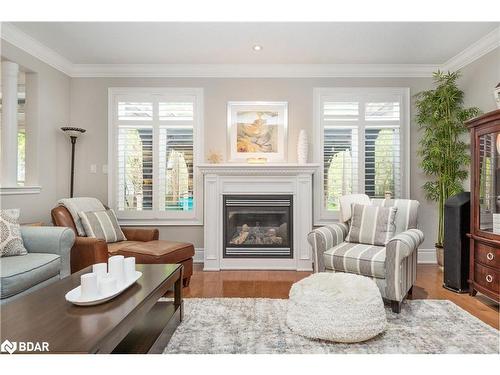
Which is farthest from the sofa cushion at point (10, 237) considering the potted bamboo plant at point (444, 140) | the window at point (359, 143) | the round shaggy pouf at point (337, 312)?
the potted bamboo plant at point (444, 140)

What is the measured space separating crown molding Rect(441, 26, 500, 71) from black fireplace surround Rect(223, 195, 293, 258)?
8.53 ft

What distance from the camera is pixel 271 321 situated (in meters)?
2.34

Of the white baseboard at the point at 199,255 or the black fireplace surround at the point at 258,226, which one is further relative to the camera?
the white baseboard at the point at 199,255

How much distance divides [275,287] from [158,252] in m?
1.22

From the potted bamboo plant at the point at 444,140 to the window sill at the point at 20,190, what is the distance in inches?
181

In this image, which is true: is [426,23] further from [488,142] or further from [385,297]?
[385,297]

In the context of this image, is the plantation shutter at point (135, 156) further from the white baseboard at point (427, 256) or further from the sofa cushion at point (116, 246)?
the white baseboard at point (427, 256)

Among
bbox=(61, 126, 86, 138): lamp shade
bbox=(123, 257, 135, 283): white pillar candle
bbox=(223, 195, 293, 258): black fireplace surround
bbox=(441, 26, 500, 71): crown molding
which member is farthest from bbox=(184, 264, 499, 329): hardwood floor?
bbox=(441, 26, 500, 71): crown molding

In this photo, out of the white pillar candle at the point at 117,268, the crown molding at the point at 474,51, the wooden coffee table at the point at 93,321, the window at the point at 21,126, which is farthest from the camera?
the window at the point at 21,126

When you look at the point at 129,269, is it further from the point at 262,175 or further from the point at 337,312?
the point at 262,175

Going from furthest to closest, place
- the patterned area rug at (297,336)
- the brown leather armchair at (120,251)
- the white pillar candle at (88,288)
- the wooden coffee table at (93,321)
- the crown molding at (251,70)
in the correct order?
the crown molding at (251,70) < the brown leather armchair at (120,251) < the patterned area rug at (297,336) < the white pillar candle at (88,288) < the wooden coffee table at (93,321)

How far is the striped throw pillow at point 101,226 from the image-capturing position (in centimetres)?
321

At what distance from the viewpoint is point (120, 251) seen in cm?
297

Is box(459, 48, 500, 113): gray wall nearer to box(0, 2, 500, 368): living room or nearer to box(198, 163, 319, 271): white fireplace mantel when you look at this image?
box(0, 2, 500, 368): living room
